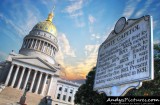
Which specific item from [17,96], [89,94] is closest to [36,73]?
[17,96]

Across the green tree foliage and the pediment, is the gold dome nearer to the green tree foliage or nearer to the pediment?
the pediment

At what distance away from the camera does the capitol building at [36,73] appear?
190 feet

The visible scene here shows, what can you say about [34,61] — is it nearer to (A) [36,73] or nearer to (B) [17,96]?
(A) [36,73]

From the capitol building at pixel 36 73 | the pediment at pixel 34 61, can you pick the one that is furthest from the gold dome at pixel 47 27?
the pediment at pixel 34 61

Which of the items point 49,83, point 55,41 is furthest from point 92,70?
point 55,41

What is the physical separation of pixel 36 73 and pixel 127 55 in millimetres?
57367

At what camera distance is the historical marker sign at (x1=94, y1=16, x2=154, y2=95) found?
13.8 ft

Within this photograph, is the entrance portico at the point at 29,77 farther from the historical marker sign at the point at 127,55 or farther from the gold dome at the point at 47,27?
the historical marker sign at the point at 127,55

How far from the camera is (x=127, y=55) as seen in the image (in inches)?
193

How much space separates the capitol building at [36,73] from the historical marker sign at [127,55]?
175 feet

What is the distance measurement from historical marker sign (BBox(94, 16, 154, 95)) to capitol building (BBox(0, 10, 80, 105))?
175ft

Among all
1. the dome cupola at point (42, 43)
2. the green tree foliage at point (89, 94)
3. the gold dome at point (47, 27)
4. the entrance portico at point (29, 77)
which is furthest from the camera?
the gold dome at point (47, 27)

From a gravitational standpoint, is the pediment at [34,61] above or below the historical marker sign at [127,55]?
above

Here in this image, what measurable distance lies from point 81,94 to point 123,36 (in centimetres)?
3194
